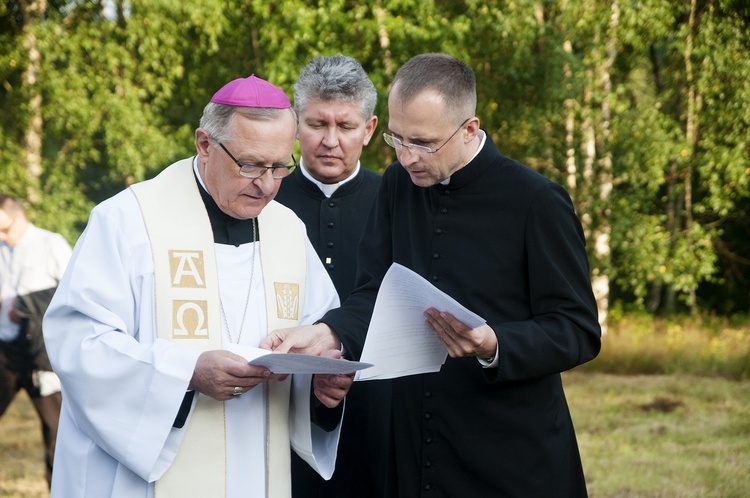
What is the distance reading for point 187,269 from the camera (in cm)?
331

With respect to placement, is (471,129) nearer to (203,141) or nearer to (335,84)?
(203,141)

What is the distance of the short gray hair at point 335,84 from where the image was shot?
13.9 feet

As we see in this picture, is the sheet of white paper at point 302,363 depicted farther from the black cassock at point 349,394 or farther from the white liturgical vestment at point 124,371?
the black cassock at point 349,394

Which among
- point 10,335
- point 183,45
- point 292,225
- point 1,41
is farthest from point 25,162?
point 292,225

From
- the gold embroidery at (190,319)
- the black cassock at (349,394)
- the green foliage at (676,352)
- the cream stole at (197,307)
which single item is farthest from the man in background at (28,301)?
the green foliage at (676,352)

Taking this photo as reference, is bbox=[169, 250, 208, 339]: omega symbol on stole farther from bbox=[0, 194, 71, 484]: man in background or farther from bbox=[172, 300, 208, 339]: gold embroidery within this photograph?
bbox=[0, 194, 71, 484]: man in background

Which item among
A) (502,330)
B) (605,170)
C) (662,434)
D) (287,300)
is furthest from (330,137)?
(605,170)

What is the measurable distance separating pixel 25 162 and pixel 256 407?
14.6m

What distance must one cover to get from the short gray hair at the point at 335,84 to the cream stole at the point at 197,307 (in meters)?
0.90

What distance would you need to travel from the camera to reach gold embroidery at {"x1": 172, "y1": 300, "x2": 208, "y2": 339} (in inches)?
129

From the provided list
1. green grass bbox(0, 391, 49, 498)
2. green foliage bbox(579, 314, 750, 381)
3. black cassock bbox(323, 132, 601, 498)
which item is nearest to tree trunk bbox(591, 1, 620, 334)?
green foliage bbox(579, 314, 750, 381)

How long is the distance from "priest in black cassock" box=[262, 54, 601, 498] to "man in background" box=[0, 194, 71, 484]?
446cm

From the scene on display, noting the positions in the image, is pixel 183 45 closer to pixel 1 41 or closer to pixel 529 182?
pixel 1 41

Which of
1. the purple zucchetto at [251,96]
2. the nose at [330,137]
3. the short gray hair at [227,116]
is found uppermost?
the purple zucchetto at [251,96]
